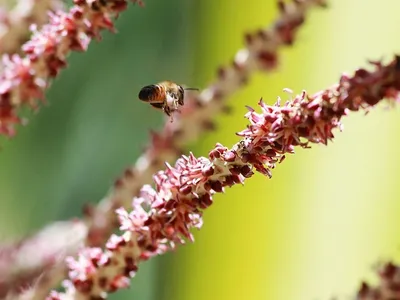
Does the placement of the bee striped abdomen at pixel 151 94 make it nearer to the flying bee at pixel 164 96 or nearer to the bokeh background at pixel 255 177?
the flying bee at pixel 164 96

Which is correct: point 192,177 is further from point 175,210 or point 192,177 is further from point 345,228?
point 345,228

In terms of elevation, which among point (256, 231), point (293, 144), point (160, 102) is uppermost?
point (256, 231)

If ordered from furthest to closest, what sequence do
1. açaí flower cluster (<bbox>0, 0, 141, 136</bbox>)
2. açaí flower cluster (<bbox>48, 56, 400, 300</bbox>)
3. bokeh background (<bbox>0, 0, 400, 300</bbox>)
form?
1. bokeh background (<bbox>0, 0, 400, 300</bbox>)
2. açaí flower cluster (<bbox>0, 0, 141, 136</bbox>)
3. açaí flower cluster (<bbox>48, 56, 400, 300</bbox>)

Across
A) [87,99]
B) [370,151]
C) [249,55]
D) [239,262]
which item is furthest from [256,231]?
[249,55]

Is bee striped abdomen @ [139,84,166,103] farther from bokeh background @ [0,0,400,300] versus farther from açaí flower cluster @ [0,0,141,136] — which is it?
bokeh background @ [0,0,400,300]

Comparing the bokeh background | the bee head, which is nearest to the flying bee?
the bee head

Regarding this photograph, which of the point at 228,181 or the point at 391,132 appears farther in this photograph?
the point at 391,132
